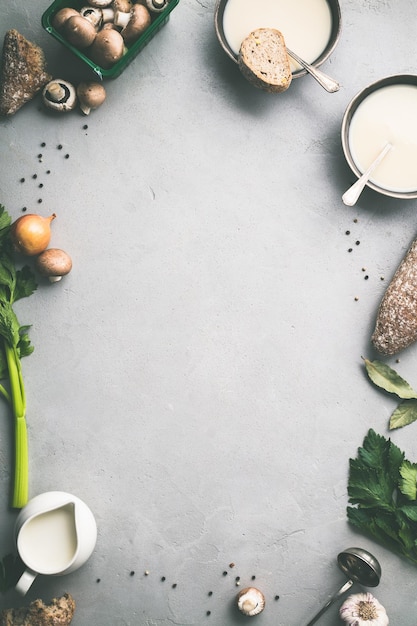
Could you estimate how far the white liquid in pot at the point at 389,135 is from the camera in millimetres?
1930

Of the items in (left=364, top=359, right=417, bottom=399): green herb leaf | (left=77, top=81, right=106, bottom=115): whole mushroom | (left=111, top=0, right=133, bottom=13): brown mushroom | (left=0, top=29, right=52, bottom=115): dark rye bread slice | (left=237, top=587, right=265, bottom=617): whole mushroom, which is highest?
(left=111, top=0, right=133, bottom=13): brown mushroom

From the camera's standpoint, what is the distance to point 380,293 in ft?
6.57

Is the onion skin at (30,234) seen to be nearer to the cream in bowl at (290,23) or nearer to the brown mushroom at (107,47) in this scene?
the brown mushroom at (107,47)

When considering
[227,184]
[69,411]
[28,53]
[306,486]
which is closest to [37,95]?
[28,53]

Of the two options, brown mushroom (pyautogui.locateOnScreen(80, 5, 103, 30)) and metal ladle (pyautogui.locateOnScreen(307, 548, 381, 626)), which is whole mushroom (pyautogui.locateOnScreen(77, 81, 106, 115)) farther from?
metal ladle (pyautogui.locateOnScreen(307, 548, 381, 626))

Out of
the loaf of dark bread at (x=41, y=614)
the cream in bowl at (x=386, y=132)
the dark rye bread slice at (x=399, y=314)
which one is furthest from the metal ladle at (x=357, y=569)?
the cream in bowl at (x=386, y=132)

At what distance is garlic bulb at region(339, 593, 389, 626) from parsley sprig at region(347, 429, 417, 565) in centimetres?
15

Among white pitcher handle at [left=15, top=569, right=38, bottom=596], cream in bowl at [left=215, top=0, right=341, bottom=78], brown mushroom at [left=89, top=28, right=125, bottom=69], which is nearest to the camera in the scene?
white pitcher handle at [left=15, top=569, right=38, bottom=596]

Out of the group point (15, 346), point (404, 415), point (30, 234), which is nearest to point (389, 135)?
point (404, 415)

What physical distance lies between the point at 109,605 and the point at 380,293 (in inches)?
46.3

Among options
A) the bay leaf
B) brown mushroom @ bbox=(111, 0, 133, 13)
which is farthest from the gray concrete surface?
brown mushroom @ bbox=(111, 0, 133, 13)

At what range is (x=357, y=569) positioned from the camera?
188 cm

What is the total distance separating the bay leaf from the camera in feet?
6.44

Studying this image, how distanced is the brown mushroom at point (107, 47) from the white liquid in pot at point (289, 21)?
319mm
